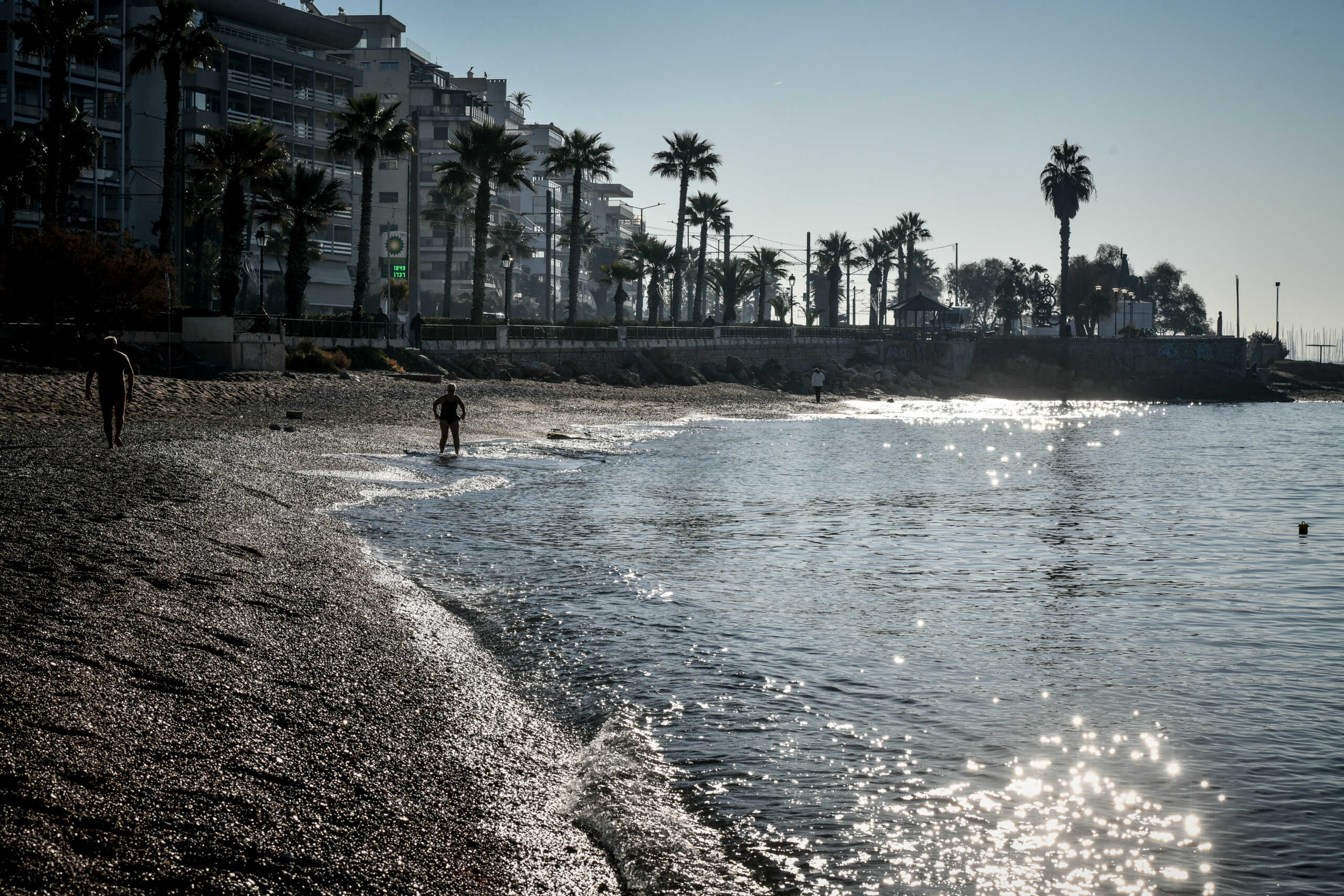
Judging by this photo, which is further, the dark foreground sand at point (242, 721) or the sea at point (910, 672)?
the sea at point (910, 672)

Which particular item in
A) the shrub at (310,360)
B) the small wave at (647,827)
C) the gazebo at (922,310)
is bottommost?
the small wave at (647,827)

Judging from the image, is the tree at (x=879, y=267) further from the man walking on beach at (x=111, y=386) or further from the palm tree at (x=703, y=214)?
the man walking on beach at (x=111, y=386)

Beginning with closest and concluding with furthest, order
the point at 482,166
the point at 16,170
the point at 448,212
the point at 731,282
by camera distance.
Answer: the point at 16,170 → the point at 482,166 → the point at 731,282 → the point at 448,212

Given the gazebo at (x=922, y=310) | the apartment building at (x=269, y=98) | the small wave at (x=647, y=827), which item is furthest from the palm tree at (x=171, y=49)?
the gazebo at (x=922, y=310)

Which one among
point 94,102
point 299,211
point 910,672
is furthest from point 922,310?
point 910,672

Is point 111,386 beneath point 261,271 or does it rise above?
beneath

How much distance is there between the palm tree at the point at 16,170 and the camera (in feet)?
130

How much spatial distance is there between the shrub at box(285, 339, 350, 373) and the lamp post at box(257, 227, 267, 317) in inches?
265

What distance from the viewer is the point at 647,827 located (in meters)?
5.68

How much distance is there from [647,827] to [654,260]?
67.2 m

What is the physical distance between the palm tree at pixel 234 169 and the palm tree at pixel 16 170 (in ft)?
20.0

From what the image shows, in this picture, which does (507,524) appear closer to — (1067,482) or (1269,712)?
(1269,712)

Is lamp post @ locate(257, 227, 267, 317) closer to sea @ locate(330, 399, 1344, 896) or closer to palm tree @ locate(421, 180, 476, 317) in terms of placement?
palm tree @ locate(421, 180, 476, 317)

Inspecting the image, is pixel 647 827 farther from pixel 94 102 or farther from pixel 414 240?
pixel 94 102
